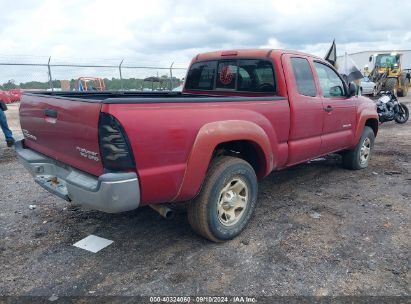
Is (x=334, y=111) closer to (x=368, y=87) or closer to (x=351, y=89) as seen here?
(x=351, y=89)

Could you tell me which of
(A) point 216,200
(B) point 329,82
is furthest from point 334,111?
(A) point 216,200

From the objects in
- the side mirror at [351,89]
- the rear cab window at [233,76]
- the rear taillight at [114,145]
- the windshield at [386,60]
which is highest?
the windshield at [386,60]

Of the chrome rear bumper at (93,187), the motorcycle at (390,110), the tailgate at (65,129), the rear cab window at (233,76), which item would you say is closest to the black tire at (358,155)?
the rear cab window at (233,76)

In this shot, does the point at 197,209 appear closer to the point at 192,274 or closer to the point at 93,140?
the point at 192,274

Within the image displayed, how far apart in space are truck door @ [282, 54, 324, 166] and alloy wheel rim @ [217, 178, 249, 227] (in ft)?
2.91

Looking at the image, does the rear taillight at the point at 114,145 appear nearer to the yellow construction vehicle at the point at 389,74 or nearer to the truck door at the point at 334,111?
the truck door at the point at 334,111

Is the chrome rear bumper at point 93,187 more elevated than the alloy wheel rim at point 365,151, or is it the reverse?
the chrome rear bumper at point 93,187

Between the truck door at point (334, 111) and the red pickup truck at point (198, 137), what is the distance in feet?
0.09

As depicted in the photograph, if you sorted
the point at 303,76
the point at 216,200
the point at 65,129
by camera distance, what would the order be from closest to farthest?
the point at 65,129
the point at 216,200
the point at 303,76

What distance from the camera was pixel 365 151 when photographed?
6.24 m

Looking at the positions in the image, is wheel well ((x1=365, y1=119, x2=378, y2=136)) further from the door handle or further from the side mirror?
the door handle

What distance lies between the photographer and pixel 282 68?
418 centimetres

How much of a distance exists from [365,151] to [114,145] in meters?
5.00

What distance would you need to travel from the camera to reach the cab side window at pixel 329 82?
16.0 feet
